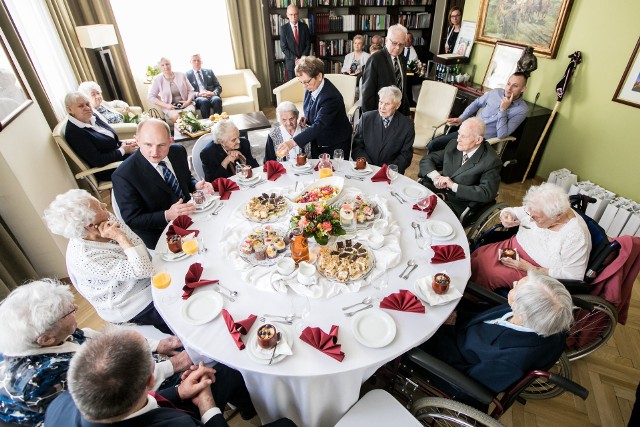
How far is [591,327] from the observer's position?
200cm

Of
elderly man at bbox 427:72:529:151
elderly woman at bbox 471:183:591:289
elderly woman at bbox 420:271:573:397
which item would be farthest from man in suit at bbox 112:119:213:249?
elderly man at bbox 427:72:529:151

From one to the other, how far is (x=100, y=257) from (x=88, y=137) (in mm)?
2039

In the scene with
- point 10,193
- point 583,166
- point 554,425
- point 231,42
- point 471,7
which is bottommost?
point 554,425

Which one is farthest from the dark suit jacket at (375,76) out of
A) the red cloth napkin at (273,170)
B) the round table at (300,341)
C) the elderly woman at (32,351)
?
the elderly woman at (32,351)

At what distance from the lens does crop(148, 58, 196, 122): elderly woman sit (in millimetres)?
5093

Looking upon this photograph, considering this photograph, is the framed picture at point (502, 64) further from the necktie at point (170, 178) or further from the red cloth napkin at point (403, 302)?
the necktie at point (170, 178)

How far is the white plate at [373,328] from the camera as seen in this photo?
4.74 ft

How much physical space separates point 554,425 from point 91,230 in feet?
9.30

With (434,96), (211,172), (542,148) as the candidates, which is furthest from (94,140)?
(542,148)

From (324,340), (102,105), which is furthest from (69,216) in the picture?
(102,105)

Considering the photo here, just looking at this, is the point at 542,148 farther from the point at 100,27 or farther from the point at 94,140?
the point at 100,27

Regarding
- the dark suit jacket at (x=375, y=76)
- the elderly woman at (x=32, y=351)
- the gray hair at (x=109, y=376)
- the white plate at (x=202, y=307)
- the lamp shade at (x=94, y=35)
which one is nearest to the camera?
the gray hair at (x=109, y=376)

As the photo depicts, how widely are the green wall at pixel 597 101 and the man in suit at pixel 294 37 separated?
3.58m

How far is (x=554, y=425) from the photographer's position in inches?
76.8
